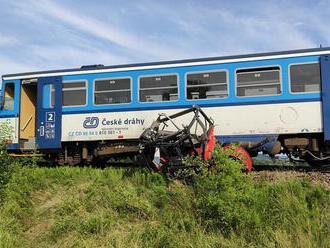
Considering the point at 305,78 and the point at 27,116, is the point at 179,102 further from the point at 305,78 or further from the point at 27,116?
the point at 27,116

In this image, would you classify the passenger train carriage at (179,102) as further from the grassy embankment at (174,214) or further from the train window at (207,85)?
the grassy embankment at (174,214)

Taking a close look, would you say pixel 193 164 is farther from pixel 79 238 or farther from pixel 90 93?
pixel 90 93

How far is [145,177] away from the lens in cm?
760

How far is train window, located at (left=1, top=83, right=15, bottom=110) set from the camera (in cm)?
1149

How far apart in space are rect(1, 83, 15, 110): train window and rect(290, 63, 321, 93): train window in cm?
1002

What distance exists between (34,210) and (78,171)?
5.79 ft

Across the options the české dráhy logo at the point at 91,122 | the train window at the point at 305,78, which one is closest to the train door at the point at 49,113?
A: the české dráhy logo at the point at 91,122

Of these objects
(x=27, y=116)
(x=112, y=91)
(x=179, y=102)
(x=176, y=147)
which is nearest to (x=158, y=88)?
(x=179, y=102)

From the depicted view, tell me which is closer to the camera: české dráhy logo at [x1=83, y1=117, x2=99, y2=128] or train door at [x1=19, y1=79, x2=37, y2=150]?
české dráhy logo at [x1=83, y1=117, x2=99, y2=128]

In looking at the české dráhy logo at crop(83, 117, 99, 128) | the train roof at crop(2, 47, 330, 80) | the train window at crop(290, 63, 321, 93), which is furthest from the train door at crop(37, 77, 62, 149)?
the train window at crop(290, 63, 321, 93)

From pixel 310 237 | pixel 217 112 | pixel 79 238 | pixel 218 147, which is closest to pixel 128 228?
pixel 79 238

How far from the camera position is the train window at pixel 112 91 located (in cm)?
1026

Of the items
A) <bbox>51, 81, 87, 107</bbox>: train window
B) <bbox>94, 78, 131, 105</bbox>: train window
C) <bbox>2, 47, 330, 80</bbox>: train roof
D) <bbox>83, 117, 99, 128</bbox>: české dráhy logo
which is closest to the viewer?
<bbox>2, 47, 330, 80</bbox>: train roof

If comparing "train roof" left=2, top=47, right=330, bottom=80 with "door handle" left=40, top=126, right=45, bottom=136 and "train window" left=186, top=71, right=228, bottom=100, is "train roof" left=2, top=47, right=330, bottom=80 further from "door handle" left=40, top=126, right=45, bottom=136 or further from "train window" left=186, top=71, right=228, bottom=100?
"door handle" left=40, top=126, right=45, bottom=136
